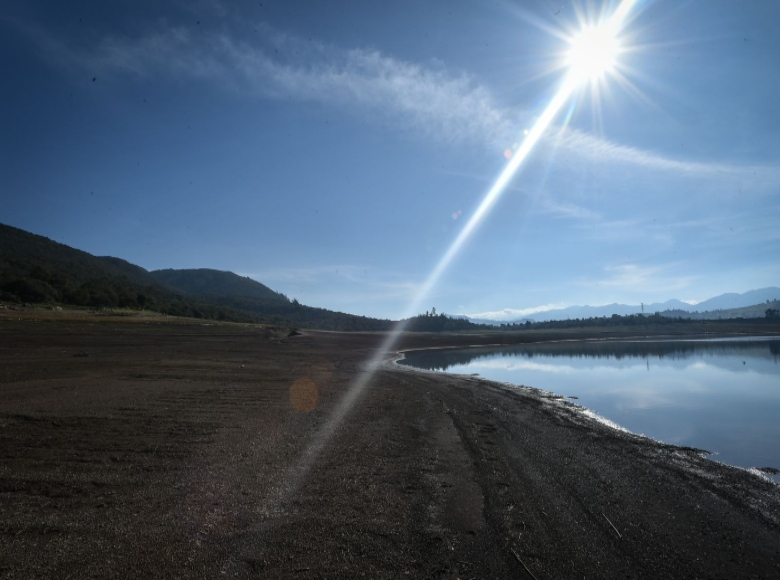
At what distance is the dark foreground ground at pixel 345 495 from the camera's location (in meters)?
4.47

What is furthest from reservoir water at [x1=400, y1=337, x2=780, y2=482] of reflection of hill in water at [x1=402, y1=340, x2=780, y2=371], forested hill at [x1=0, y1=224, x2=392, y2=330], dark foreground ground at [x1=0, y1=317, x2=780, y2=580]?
forested hill at [x1=0, y1=224, x2=392, y2=330]

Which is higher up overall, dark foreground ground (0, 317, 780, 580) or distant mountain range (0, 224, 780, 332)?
distant mountain range (0, 224, 780, 332)

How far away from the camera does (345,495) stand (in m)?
6.20

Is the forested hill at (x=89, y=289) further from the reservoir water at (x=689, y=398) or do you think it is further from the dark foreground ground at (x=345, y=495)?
the reservoir water at (x=689, y=398)

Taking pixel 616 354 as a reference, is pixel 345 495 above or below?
above

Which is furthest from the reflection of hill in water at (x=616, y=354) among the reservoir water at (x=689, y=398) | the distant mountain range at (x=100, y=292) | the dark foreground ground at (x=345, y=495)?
the distant mountain range at (x=100, y=292)

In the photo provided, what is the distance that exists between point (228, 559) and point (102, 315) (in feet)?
133

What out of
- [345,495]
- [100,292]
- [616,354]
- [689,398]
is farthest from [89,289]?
[616,354]

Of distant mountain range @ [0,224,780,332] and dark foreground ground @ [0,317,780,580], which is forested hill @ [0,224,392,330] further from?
dark foreground ground @ [0,317,780,580]

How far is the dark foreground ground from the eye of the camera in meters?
4.47

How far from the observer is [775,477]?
8242mm

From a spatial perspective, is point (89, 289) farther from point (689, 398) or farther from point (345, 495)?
point (689, 398)

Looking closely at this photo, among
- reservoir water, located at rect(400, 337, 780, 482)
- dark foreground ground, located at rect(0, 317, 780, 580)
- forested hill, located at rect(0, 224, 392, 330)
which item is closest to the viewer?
dark foreground ground, located at rect(0, 317, 780, 580)

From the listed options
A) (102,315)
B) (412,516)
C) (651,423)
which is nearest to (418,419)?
(412,516)
